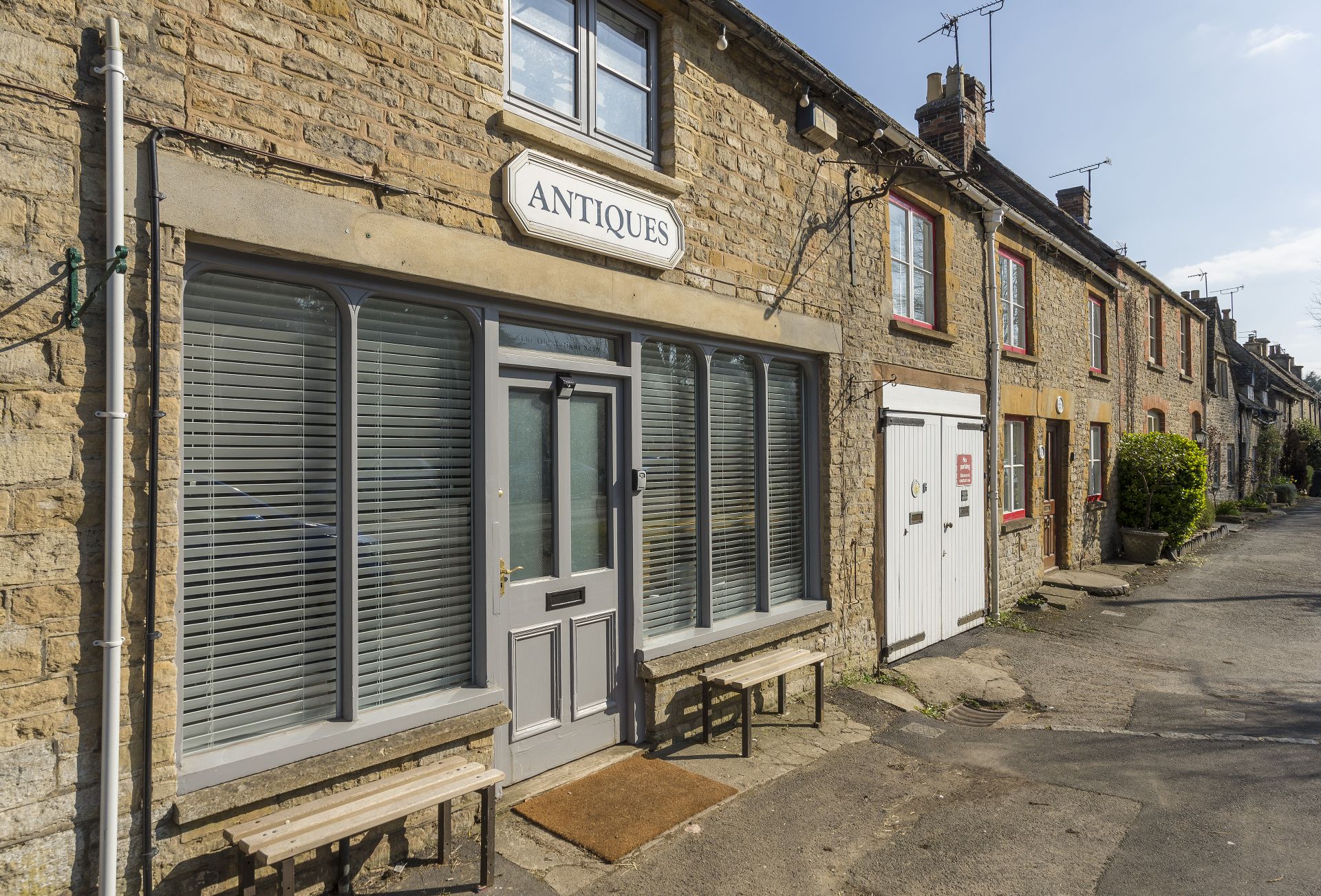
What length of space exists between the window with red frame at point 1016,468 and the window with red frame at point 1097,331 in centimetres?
422

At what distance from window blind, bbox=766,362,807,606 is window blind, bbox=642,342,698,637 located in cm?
92

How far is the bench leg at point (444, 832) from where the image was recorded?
392cm

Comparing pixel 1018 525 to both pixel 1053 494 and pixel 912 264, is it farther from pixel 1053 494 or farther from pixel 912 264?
pixel 912 264

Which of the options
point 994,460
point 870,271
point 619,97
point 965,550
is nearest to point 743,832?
point 619,97

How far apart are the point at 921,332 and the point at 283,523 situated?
6.79m

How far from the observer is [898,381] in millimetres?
8039

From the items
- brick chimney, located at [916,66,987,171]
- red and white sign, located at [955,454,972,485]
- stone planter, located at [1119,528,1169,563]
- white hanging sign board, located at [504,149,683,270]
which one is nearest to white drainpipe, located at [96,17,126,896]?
white hanging sign board, located at [504,149,683,270]

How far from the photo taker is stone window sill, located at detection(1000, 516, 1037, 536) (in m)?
10.7

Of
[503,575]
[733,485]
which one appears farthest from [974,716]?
[503,575]

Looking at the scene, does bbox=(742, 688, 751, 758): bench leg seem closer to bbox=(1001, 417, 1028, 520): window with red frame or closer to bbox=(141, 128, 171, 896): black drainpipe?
bbox=(141, 128, 171, 896): black drainpipe

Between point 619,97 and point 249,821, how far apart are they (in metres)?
4.78

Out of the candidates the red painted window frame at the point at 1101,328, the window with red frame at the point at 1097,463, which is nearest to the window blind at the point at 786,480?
the window with red frame at the point at 1097,463

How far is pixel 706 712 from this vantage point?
222 inches

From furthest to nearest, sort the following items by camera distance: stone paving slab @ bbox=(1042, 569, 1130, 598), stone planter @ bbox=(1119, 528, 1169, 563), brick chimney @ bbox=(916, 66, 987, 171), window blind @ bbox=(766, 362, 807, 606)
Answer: stone planter @ bbox=(1119, 528, 1169, 563)
brick chimney @ bbox=(916, 66, 987, 171)
stone paving slab @ bbox=(1042, 569, 1130, 598)
window blind @ bbox=(766, 362, 807, 606)
